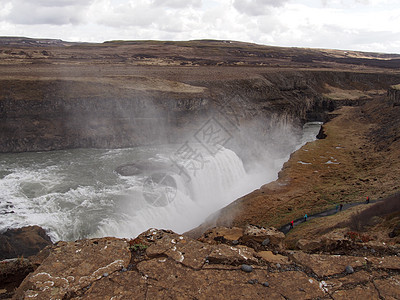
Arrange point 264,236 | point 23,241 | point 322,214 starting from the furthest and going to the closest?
point 322,214 < point 23,241 < point 264,236

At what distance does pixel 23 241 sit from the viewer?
651 inches

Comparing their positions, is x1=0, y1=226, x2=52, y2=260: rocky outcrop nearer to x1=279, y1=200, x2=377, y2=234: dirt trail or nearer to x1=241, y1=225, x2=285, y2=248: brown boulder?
x1=241, y1=225, x2=285, y2=248: brown boulder

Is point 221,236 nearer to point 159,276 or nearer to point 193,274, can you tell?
point 193,274

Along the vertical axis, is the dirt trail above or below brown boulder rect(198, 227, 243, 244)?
below

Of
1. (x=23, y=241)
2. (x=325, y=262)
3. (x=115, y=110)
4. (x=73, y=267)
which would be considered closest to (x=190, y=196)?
(x=23, y=241)

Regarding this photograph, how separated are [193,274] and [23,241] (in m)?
13.0

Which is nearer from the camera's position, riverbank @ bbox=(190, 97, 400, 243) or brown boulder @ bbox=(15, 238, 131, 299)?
brown boulder @ bbox=(15, 238, 131, 299)

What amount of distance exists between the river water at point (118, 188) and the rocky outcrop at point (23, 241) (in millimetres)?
856

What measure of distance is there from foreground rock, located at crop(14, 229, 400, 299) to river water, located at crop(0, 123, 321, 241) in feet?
37.5

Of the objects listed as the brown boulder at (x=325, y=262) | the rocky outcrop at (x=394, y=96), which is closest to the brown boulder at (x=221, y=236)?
the brown boulder at (x=325, y=262)

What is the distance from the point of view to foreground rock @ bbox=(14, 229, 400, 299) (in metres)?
6.91

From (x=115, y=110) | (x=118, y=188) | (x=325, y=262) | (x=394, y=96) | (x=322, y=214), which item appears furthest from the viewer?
(x=394, y=96)

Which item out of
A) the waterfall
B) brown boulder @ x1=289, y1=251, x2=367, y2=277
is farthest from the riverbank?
brown boulder @ x1=289, y1=251, x2=367, y2=277

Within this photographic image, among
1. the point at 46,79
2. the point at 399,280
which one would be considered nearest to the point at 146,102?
the point at 46,79
